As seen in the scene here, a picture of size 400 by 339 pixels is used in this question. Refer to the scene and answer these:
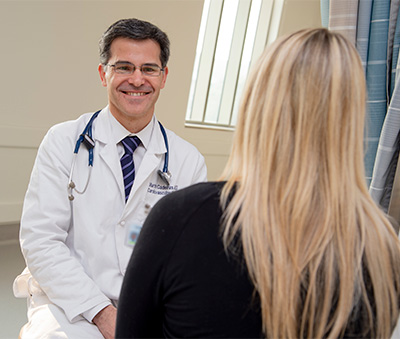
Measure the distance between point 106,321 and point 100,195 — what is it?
0.42 m

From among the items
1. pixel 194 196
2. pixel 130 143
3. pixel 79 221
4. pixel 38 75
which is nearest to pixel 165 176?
pixel 130 143

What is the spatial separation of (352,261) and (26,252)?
42.5 inches

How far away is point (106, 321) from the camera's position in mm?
1322

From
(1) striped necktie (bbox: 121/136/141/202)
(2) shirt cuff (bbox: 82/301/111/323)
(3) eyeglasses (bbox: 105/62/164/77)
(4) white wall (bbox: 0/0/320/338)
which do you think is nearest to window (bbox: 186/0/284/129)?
(4) white wall (bbox: 0/0/320/338)

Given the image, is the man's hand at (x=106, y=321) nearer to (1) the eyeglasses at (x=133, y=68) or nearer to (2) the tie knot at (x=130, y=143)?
(2) the tie knot at (x=130, y=143)

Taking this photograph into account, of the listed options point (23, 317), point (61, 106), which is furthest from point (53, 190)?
point (61, 106)

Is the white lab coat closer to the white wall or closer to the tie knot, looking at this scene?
the tie knot

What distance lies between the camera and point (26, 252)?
1.43 m

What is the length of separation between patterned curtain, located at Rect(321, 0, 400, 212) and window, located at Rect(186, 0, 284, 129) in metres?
2.90

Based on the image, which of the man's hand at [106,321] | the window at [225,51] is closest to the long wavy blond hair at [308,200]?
the man's hand at [106,321]

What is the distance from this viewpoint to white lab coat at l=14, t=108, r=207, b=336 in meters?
1.37

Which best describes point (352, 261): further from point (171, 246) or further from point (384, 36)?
point (384, 36)

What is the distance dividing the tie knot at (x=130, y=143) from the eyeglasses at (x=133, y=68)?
257mm

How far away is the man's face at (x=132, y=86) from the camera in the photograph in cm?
162
